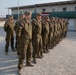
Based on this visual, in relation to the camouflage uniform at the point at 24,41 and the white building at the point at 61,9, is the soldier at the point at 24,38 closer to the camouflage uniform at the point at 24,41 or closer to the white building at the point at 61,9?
the camouflage uniform at the point at 24,41

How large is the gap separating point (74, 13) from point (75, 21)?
142 centimetres

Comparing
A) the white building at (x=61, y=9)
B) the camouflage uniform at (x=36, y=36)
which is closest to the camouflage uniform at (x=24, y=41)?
the camouflage uniform at (x=36, y=36)

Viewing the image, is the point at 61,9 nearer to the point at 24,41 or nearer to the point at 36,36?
the point at 36,36

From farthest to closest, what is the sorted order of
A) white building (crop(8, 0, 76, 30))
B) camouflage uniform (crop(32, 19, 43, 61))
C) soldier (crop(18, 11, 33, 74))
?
1. white building (crop(8, 0, 76, 30))
2. camouflage uniform (crop(32, 19, 43, 61))
3. soldier (crop(18, 11, 33, 74))

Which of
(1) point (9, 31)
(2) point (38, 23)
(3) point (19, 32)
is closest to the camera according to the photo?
(3) point (19, 32)

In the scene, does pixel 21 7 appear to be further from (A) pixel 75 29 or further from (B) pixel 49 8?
(A) pixel 75 29

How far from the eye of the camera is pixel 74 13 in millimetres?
34625

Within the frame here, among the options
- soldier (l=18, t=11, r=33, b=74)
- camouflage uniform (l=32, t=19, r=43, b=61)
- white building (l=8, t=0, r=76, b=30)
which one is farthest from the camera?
white building (l=8, t=0, r=76, b=30)

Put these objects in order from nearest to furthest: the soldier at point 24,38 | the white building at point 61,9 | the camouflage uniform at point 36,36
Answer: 1. the soldier at point 24,38
2. the camouflage uniform at point 36,36
3. the white building at point 61,9

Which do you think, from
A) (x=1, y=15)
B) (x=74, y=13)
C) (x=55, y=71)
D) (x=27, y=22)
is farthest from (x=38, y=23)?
(x=1, y=15)

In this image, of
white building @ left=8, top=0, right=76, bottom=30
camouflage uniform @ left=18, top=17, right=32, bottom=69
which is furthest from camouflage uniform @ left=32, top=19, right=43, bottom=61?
white building @ left=8, top=0, right=76, bottom=30

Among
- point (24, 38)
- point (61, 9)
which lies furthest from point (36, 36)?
point (61, 9)

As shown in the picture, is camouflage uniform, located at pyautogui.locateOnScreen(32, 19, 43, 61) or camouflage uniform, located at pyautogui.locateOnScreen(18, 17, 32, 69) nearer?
camouflage uniform, located at pyautogui.locateOnScreen(18, 17, 32, 69)

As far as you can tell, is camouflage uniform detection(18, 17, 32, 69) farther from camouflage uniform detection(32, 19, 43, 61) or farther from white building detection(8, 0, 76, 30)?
white building detection(8, 0, 76, 30)
